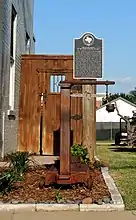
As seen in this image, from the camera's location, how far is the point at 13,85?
592 inches

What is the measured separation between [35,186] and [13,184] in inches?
16.6

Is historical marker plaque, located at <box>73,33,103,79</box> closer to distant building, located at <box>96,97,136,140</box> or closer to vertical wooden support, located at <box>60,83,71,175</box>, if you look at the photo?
vertical wooden support, located at <box>60,83,71,175</box>

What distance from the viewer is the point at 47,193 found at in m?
7.86

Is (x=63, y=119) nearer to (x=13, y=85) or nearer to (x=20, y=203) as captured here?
(x=20, y=203)

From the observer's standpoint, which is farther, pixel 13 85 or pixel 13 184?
pixel 13 85

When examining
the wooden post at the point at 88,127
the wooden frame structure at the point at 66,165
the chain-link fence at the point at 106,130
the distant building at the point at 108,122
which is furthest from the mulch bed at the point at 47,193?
the distant building at the point at 108,122

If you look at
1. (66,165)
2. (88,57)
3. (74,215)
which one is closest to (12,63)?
(88,57)

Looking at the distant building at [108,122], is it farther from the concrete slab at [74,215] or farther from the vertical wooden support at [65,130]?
the concrete slab at [74,215]

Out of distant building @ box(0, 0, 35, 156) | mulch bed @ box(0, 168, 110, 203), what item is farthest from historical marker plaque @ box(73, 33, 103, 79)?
mulch bed @ box(0, 168, 110, 203)

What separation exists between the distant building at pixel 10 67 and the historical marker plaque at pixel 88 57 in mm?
2667

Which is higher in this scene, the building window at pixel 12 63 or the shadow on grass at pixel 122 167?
the building window at pixel 12 63

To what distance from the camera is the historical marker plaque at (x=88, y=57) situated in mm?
10969

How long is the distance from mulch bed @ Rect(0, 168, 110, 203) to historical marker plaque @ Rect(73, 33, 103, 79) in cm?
304

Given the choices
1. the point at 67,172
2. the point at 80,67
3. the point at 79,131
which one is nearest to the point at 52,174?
the point at 67,172
